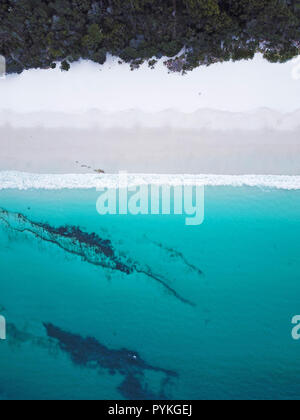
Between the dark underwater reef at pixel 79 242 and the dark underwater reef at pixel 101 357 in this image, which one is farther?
the dark underwater reef at pixel 79 242

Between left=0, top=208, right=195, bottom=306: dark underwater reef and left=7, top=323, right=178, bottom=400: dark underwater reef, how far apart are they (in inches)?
28.1

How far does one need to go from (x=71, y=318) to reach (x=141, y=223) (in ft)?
3.66

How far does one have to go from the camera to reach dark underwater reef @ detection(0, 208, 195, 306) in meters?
2.96

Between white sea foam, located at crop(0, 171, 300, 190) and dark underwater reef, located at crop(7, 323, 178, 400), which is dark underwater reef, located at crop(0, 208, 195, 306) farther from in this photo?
dark underwater reef, located at crop(7, 323, 178, 400)

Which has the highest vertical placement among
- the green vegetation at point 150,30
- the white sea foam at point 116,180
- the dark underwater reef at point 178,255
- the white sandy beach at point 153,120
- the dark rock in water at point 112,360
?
the green vegetation at point 150,30

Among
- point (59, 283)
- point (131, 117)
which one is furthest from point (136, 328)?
point (131, 117)

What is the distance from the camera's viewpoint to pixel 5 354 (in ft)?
Result: 9.29

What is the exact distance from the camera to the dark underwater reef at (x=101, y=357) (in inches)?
108

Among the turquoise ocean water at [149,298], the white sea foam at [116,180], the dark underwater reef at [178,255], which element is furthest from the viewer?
the white sea foam at [116,180]

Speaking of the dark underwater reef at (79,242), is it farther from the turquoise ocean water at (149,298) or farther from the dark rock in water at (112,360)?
the dark rock in water at (112,360)

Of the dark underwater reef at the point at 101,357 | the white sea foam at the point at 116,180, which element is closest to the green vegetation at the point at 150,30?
the white sea foam at the point at 116,180

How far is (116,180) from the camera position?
10.3 feet

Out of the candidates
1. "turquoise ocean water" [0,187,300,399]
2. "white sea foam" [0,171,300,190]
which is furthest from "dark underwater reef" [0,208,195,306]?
"white sea foam" [0,171,300,190]
